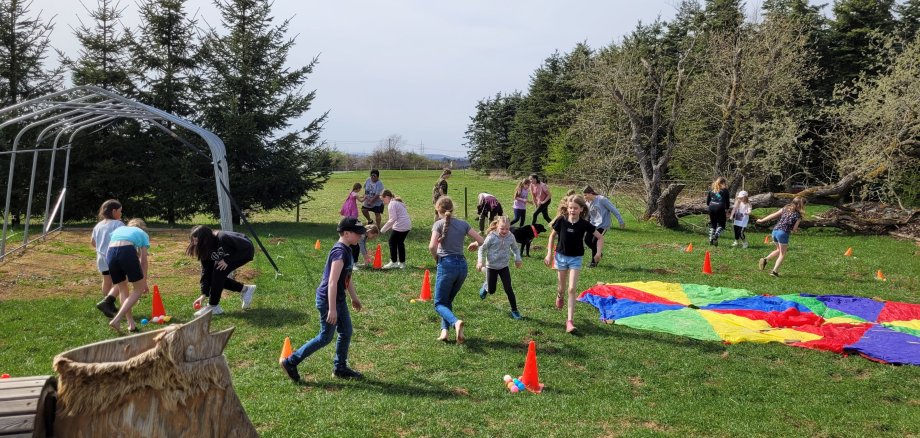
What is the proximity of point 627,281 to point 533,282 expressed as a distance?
2016mm

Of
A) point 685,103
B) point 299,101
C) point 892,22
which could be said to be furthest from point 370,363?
point 892,22

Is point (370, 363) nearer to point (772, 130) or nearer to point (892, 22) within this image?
point (772, 130)

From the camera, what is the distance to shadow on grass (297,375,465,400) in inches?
254

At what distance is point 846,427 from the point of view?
19.0 feet

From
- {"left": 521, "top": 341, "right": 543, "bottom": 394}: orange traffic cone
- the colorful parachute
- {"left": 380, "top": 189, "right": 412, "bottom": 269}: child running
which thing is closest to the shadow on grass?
{"left": 521, "top": 341, "right": 543, "bottom": 394}: orange traffic cone

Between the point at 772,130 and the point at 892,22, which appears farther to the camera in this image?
the point at 892,22

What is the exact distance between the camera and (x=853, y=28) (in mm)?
33750

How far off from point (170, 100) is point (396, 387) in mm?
18853

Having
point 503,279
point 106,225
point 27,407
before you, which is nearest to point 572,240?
point 503,279

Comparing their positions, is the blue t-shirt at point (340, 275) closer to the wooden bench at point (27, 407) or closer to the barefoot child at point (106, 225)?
the wooden bench at point (27, 407)

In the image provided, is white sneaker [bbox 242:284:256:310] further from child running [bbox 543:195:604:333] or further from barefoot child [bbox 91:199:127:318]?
child running [bbox 543:195:604:333]

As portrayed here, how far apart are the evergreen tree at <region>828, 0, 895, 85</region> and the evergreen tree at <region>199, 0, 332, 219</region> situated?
29.0 m

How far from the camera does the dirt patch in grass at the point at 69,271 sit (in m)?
10.7

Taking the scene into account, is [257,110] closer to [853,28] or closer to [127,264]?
[127,264]
